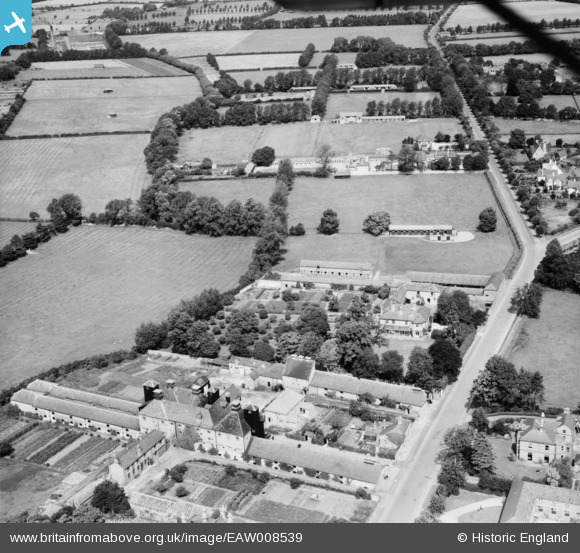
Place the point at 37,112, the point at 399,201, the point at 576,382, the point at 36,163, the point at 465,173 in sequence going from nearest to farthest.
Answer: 1. the point at 576,382
2. the point at 399,201
3. the point at 465,173
4. the point at 36,163
5. the point at 37,112

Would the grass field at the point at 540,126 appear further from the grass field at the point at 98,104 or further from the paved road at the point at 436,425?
the grass field at the point at 98,104

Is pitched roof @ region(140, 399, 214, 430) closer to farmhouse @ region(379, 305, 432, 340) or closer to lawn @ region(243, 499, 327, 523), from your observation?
lawn @ region(243, 499, 327, 523)

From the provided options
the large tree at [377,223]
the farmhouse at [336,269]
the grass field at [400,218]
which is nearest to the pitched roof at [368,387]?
the farmhouse at [336,269]

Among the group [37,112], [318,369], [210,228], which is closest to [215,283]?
[210,228]

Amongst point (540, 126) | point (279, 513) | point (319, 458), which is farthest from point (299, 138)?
point (279, 513)

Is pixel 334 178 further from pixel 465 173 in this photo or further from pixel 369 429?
pixel 369 429

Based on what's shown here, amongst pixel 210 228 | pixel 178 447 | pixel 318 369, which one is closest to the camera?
pixel 178 447
